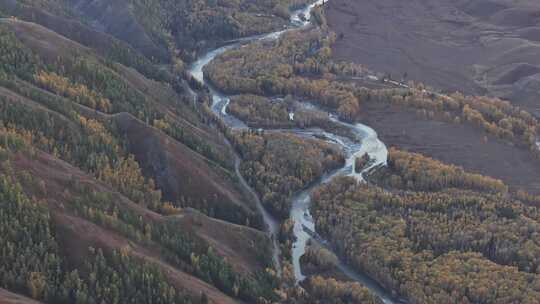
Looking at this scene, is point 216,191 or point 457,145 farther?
point 457,145

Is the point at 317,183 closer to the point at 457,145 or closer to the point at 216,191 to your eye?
the point at 216,191

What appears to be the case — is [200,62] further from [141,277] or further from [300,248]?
[141,277]

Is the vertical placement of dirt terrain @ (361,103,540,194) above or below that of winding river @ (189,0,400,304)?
above

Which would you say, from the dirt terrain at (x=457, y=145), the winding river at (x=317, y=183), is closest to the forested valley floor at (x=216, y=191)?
the dirt terrain at (x=457, y=145)

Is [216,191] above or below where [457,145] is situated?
above

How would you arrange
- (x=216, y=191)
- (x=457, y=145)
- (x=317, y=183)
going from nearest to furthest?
1. (x=216, y=191)
2. (x=317, y=183)
3. (x=457, y=145)

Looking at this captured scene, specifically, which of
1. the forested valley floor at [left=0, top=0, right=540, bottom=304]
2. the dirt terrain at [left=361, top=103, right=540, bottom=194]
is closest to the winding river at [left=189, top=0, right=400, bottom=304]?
the forested valley floor at [left=0, top=0, right=540, bottom=304]

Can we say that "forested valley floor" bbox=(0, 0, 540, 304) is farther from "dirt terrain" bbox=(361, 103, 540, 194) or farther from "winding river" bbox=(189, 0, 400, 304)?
"winding river" bbox=(189, 0, 400, 304)

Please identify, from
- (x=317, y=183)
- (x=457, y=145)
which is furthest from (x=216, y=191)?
(x=457, y=145)

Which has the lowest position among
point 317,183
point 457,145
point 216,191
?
point 317,183

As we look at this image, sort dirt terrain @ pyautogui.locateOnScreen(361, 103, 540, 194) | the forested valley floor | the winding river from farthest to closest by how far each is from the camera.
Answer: dirt terrain @ pyautogui.locateOnScreen(361, 103, 540, 194)
the winding river
the forested valley floor

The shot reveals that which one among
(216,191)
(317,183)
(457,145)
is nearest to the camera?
(216,191)

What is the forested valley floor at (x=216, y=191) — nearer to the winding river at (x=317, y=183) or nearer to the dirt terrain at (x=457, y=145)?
the dirt terrain at (x=457, y=145)
